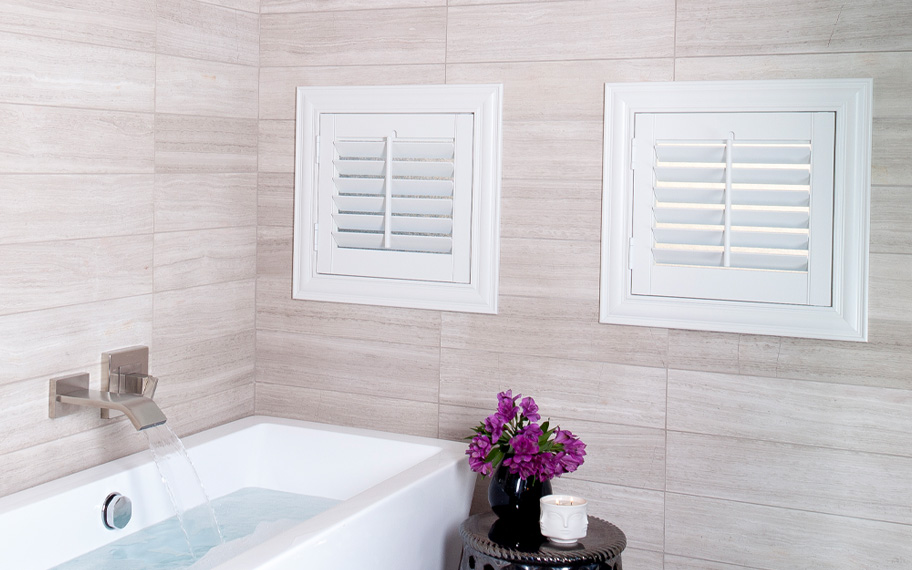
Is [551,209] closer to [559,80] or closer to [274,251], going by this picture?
[559,80]

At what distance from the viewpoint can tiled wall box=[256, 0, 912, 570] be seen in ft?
7.92

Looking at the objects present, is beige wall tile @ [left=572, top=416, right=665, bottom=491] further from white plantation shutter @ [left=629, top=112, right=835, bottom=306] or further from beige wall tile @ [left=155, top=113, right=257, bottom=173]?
beige wall tile @ [left=155, top=113, right=257, bottom=173]

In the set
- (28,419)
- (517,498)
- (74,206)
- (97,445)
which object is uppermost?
(74,206)

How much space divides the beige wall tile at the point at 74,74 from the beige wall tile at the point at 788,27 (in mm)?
1562

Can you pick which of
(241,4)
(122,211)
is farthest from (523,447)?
(241,4)

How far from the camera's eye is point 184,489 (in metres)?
2.59

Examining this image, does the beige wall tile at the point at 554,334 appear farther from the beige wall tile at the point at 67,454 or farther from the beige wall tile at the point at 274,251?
the beige wall tile at the point at 67,454

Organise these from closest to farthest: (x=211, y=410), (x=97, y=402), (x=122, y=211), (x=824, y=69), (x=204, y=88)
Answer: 1. (x=97, y=402)
2. (x=824, y=69)
3. (x=122, y=211)
4. (x=204, y=88)
5. (x=211, y=410)

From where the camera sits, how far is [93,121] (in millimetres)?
2430

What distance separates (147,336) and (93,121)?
653 millimetres

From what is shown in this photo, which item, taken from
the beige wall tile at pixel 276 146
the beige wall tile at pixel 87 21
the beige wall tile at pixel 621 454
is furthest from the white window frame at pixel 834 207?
the beige wall tile at pixel 87 21

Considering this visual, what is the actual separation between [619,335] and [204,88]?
152cm

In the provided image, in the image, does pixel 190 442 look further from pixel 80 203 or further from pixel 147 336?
pixel 80 203

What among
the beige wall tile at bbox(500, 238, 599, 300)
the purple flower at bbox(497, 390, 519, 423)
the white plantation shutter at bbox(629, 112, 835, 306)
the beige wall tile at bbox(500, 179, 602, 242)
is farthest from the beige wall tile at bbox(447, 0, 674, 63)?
the purple flower at bbox(497, 390, 519, 423)
